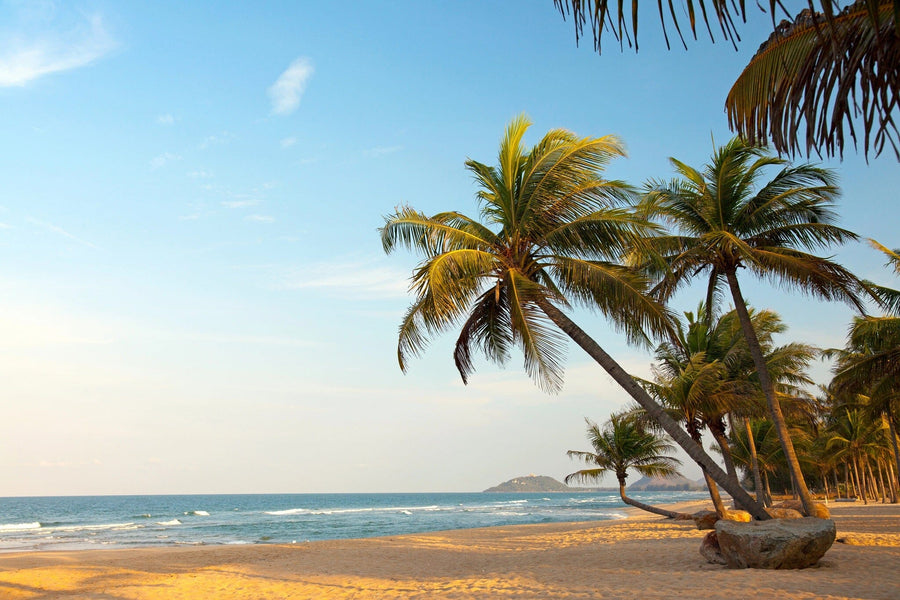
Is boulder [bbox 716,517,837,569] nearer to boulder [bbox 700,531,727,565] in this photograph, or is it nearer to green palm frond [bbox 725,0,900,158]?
boulder [bbox 700,531,727,565]

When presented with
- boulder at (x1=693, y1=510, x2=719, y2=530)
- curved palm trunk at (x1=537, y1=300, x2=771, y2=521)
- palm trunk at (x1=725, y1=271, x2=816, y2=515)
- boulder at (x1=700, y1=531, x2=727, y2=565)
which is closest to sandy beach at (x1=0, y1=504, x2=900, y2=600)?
boulder at (x1=700, y1=531, x2=727, y2=565)

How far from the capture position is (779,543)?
8125mm

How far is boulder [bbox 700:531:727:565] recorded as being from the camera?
8.91 metres

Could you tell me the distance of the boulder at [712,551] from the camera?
8.91 m

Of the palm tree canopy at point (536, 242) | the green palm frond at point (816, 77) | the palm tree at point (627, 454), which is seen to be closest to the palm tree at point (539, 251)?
the palm tree canopy at point (536, 242)

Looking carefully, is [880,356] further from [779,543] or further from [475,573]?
[475,573]

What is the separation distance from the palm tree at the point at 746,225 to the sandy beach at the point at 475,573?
2.92 meters

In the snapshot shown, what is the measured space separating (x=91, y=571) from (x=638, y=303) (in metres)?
14.0

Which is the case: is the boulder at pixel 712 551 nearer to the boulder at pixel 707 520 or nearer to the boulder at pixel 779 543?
the boulder at pixel 779 543

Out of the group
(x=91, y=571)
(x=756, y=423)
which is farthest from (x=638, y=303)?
(x=756, y=423)

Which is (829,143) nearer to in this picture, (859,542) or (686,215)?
(686,215)

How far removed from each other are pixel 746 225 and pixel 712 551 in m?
6.07

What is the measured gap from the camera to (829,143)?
3.92 metres

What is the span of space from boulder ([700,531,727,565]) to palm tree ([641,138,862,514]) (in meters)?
2.46
